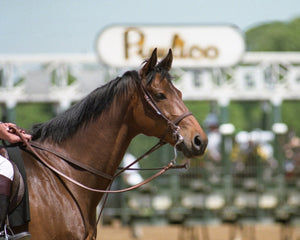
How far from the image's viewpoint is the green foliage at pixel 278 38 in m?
53.0

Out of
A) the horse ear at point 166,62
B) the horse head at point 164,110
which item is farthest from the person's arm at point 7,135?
the horse ear at point 166,62

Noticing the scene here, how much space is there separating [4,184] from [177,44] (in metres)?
11.9

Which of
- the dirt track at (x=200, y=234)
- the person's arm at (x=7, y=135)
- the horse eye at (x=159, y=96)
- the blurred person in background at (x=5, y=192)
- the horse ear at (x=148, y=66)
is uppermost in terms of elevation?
the horse ear at (x=148, y=66)

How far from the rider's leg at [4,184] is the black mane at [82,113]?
442 mm

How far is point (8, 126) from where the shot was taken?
15.3ft

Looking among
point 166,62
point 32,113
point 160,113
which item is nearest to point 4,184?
A: point 160,113

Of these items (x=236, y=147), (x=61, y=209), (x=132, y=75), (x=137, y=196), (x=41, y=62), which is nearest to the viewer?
(x=61, y=209)

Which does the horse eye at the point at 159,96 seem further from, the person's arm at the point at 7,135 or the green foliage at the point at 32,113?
the green foliage at the point at 32,113

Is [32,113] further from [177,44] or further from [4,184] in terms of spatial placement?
[4,184]

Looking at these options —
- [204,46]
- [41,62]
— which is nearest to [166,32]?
[204,46]

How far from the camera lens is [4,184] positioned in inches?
173

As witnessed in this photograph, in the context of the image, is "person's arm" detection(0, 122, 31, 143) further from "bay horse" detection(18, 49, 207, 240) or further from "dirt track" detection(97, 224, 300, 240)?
"dirt track" detection(97, 224, 300, 240)

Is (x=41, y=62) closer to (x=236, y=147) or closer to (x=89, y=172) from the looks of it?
(x=236, y=147)

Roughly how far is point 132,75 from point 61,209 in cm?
113
